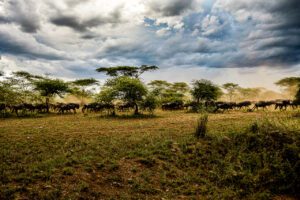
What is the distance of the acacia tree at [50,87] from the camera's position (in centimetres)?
3497

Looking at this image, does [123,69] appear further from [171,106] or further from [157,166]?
[157,166]

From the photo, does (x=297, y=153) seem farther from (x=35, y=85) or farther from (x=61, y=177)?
(x=35, y=85)

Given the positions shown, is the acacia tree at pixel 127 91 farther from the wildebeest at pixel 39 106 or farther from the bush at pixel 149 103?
the wildebeest at pixel 39 106

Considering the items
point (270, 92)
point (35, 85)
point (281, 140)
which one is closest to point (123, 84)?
point (35, 85)

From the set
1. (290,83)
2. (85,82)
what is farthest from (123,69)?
(290,83)

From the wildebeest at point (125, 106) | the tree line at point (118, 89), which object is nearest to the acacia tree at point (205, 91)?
the tree line at point (118, 89)

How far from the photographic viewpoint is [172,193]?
836cm

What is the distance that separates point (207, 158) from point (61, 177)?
19.4 ft

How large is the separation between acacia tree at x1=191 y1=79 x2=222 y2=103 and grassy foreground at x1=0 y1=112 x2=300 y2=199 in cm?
2332

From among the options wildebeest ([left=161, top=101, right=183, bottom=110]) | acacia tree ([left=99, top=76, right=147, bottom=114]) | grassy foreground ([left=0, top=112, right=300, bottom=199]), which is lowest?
grassy foreground ([left=0, top=112, right=300, bottom=199])

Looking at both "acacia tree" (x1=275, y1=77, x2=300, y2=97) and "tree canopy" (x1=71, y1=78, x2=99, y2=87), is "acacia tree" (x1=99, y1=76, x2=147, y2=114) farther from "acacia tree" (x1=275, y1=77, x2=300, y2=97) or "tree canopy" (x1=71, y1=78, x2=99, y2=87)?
"acacia tree" (x1=275, y1=77, x2=300, y2=97)

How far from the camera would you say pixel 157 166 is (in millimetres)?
10117

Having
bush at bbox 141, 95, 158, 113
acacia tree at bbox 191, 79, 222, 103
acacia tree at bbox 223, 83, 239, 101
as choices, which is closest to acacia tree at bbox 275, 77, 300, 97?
acacia tree at bbox 223, 83, 239, 101

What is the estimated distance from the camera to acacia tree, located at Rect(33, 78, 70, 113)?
1377 inches
